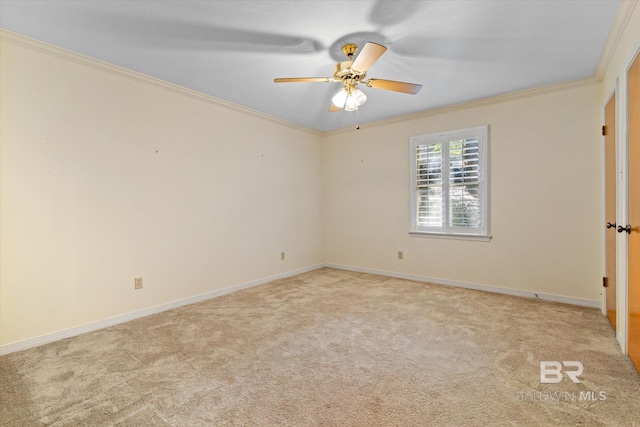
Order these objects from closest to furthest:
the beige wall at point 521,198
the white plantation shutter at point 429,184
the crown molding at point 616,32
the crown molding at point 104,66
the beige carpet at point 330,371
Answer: the beige carpet at point 330,371 < the crown molding at point 616,32 < the crown molding at point 104,66 < the beige wall at point 521,198 < the white plantation shutter at point 429,184

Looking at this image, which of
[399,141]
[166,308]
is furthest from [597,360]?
[166,308]

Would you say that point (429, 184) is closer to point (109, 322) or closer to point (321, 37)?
point (321, 37)

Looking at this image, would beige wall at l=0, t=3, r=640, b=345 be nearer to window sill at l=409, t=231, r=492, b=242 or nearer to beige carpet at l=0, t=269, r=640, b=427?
window sill at l=409, t=231, r=492, b=242

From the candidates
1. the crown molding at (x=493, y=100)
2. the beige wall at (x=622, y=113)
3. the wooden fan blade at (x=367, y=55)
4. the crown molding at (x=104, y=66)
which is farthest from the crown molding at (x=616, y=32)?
the crown molding at (x=104, y=66)

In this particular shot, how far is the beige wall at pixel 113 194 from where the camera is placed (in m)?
2.43

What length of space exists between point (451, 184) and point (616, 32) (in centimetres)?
214

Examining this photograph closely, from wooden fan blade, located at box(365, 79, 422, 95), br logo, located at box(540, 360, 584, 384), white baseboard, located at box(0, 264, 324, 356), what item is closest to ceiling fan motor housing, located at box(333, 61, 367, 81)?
wooden fan blade, located at box(365, 79, 422, 95)

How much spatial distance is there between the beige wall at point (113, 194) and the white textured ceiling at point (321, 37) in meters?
0.34

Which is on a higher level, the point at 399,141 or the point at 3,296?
the point at 399,141

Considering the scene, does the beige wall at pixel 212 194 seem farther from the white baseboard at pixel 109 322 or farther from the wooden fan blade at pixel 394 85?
the wooden fan blade at pixel 394 85

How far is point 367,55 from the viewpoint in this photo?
213cm

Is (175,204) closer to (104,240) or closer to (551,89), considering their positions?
(104,240)

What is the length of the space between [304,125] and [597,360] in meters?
4.44

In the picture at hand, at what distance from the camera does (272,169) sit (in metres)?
4.63
